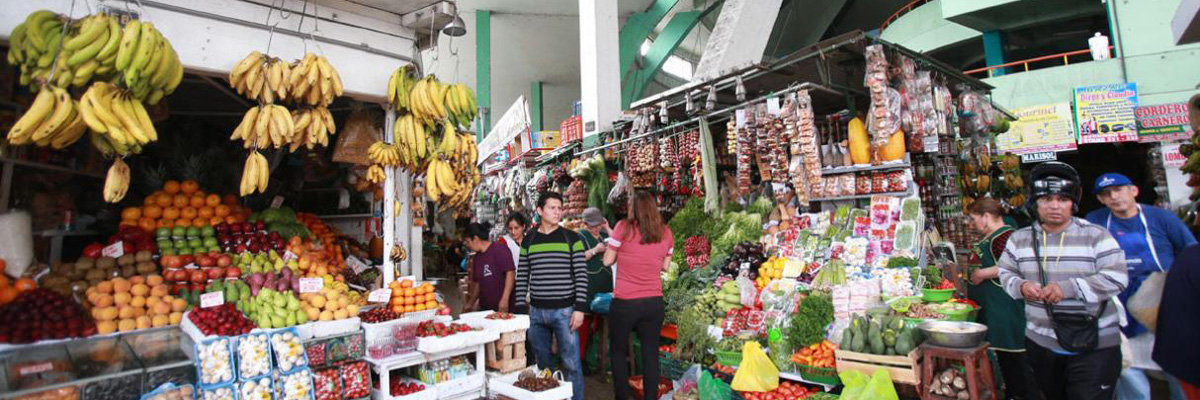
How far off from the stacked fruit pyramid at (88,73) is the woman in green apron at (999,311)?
4.95m

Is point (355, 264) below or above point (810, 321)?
above

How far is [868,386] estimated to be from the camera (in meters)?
3.20

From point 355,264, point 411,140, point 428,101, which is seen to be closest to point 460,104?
point 428,101

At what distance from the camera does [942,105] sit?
5297 mm

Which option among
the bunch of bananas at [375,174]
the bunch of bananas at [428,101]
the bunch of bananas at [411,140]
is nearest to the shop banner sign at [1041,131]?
the bunch of bananas at [428,101]

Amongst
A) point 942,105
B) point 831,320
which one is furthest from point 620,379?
point 942,105

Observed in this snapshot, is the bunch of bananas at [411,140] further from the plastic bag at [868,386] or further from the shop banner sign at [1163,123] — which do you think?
the shop banner sign at [1163,123]

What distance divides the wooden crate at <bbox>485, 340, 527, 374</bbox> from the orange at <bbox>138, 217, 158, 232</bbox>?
236cm

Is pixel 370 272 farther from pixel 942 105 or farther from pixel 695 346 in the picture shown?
pixel 942 105

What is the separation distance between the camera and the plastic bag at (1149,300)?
6.99 ft

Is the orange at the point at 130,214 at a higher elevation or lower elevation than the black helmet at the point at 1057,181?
higher

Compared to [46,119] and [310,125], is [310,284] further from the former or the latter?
[46,119]

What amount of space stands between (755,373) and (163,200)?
167 inches

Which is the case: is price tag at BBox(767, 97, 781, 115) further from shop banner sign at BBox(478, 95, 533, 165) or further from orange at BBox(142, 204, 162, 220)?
orange at BBox(142, 204, 162, 220)
